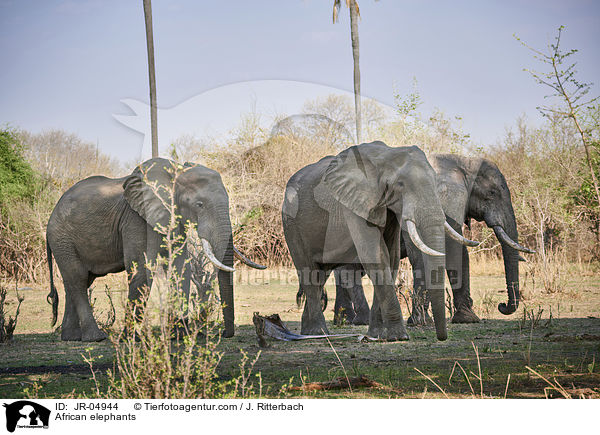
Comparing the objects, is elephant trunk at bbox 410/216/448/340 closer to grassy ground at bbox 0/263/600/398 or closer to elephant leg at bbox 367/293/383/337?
grassy ground at bbox 0/263/600/398

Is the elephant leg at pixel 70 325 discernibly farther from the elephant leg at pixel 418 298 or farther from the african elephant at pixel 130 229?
the elephant leg at pixel 418 298

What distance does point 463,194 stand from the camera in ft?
34.4

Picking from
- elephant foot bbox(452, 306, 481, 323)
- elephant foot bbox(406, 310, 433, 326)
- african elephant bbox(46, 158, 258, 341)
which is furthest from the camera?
elephant foot bbox(452, 306, 481, 323)

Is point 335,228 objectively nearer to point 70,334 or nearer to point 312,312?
point 312,312

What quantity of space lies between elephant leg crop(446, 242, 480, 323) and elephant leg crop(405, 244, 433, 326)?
0.50 m

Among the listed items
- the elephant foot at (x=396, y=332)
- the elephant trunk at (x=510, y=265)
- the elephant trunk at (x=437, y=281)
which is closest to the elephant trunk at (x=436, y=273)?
the elephant trunk at (x=437, y=281)

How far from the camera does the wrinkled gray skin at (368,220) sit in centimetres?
748

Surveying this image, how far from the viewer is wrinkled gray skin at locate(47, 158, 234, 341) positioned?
339 inches

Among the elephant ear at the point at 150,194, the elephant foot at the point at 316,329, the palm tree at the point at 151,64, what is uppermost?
the palm tree at the point at 151,64
